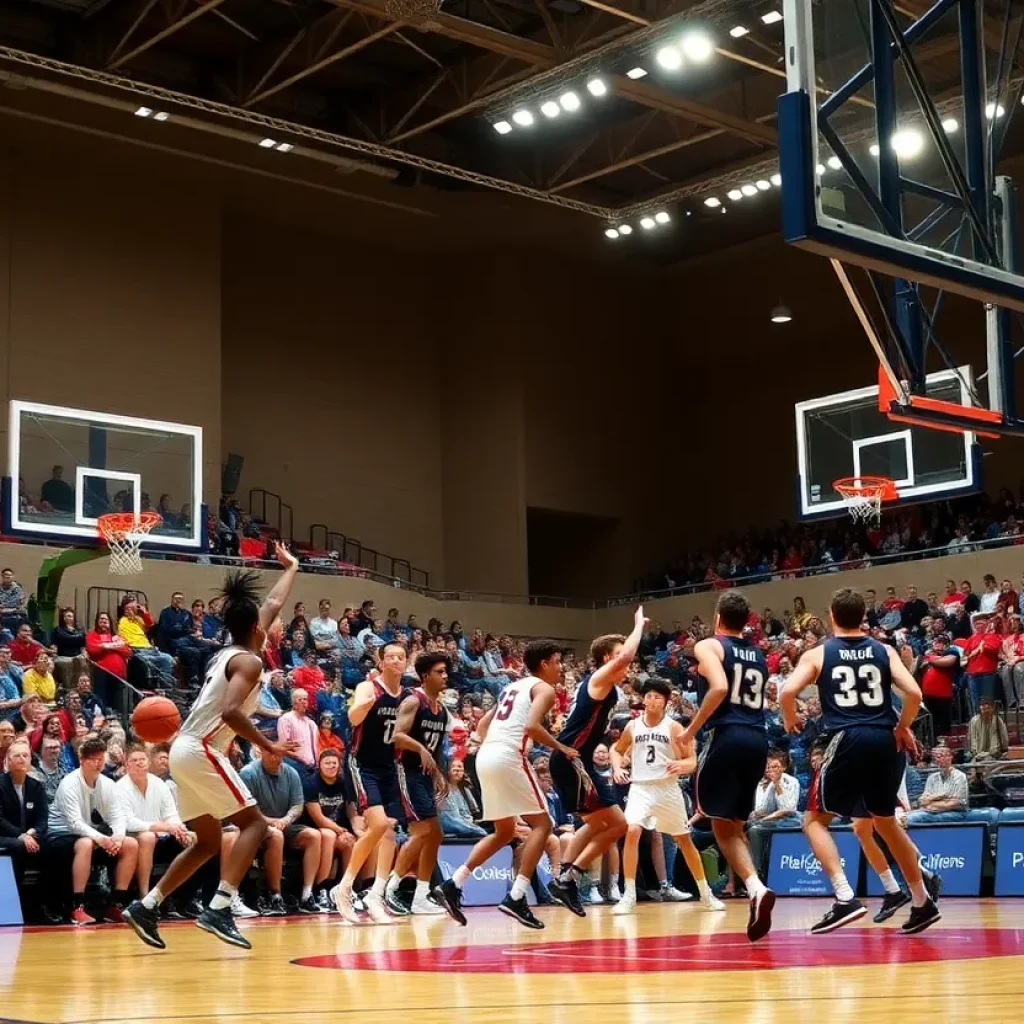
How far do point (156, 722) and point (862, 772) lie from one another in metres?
3.91

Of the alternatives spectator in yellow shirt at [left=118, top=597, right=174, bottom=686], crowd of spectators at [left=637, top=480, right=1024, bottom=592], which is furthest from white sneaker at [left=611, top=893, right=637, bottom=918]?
crowd of spectators at [left=637, top=480, right=1024, bottom=592]

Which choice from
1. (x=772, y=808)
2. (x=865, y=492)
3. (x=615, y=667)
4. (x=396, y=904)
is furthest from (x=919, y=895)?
(x=865, y=492)

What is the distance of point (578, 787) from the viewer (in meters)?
11.8

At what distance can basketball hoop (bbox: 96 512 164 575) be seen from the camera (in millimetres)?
20969

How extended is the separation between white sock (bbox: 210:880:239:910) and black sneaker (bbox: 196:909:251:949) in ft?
0.08

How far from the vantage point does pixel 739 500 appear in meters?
37.6

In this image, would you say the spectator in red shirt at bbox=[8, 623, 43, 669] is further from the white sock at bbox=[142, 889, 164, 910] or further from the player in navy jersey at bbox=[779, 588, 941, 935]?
the player in navy jersey at bbox=[779, 588, 941, 935]

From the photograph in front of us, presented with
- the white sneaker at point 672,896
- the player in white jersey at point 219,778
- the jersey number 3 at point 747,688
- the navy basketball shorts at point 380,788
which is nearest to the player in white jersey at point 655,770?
the white sneaker at point 672,896

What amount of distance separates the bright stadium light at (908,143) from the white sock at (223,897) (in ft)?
18.0

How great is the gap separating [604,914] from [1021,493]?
66.3ft

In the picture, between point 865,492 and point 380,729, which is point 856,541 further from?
point 380,729

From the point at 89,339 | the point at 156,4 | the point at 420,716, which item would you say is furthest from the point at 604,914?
the point at 89,339

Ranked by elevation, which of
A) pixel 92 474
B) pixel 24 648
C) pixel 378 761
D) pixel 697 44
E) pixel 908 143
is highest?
pixel 697 44

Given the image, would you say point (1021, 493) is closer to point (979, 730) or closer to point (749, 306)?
point (749, 306)
